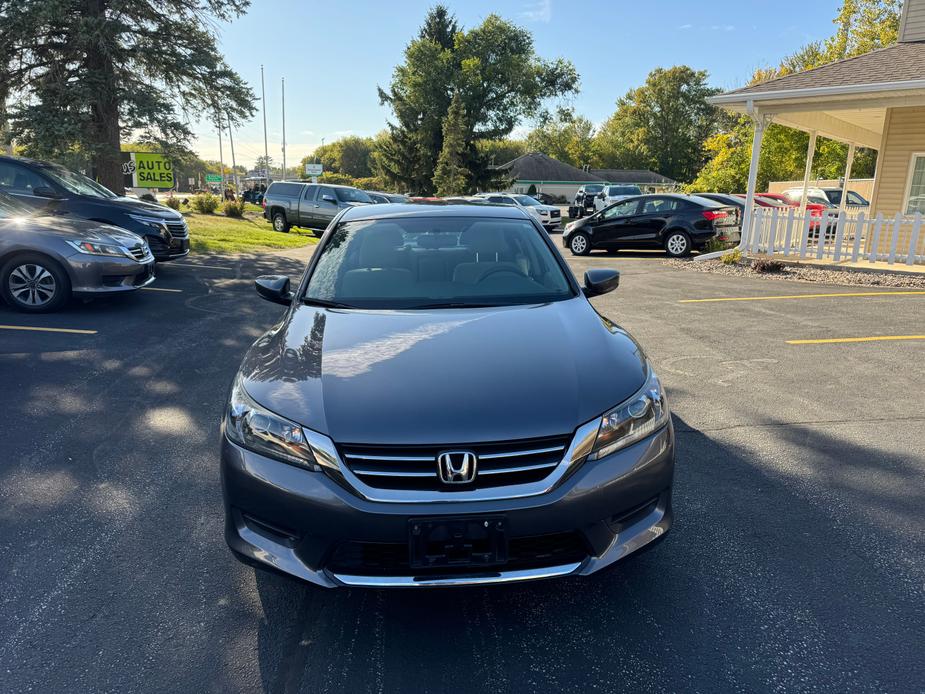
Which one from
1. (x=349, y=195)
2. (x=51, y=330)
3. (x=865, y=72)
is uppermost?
(x=865, y=72)

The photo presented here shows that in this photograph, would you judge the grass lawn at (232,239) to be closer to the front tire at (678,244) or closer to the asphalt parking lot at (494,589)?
the front tire at (678,244)

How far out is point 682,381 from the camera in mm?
5723

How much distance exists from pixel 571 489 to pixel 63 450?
3520mm

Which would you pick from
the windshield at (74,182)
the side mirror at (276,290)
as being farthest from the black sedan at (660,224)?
the side mirror at (276,290)

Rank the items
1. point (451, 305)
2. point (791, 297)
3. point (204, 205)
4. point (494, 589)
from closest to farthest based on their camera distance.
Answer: point (494, 589) < point (451, 305) < point (791, 297) < point (204, 205)

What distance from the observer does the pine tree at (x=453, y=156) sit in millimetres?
44750

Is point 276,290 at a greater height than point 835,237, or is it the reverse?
point 835,237

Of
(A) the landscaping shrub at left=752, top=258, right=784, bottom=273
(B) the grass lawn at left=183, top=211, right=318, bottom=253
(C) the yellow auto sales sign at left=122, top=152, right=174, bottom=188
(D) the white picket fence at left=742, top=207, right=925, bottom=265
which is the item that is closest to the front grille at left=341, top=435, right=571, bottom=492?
(A) the landscaping shrub at left=752, top=258, right=784, bottom=273

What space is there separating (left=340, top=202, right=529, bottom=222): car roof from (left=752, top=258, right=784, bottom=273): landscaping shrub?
32.3 ft

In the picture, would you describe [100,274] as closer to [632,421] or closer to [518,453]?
[518,453]

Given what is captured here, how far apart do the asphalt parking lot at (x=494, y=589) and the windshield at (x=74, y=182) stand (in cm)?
611

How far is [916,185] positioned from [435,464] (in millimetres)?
16609

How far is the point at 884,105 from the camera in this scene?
13000 millimetres

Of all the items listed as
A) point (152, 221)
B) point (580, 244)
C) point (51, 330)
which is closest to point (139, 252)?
point (51, 330)
